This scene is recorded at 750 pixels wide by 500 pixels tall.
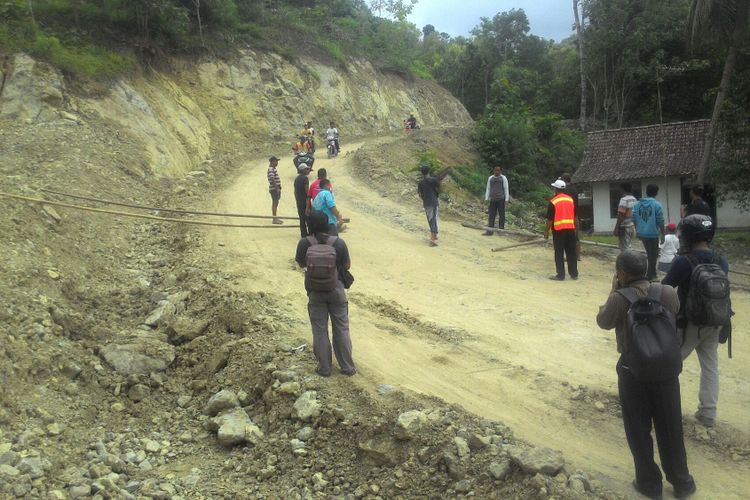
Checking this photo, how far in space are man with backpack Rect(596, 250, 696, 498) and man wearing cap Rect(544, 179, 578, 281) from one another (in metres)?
6.49

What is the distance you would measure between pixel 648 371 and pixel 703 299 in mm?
1149

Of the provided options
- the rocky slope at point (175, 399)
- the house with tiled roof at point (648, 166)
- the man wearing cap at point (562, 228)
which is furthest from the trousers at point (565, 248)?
the house with tiled roof at point (648, 166)

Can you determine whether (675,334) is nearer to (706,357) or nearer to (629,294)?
(629,294)

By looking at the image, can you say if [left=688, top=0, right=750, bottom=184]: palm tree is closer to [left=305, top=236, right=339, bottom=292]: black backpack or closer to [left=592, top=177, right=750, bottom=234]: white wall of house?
[left=592, top=177, right=750, bottom=234]: white wall of house

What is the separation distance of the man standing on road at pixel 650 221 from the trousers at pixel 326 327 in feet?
19.7

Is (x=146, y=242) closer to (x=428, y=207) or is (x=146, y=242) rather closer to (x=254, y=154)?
(x=428, y=207)

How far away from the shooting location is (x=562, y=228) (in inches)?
436

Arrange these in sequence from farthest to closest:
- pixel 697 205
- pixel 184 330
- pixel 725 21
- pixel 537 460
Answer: pixel 725 21 < pixel 697 205 < pixel 184 330 < pixel 537 460

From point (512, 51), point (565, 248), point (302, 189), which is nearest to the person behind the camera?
point (565, 248)

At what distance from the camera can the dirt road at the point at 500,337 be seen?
5.50 metres

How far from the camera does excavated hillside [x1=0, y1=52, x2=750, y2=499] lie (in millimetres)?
5344

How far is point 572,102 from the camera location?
43.1 metres

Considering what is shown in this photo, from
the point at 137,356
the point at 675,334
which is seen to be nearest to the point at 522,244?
the point at 137,356

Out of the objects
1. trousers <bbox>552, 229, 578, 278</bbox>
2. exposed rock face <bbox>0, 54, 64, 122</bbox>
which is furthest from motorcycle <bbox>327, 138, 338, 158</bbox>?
trousers <bbox>552, 229, 578, 278</bbox>
